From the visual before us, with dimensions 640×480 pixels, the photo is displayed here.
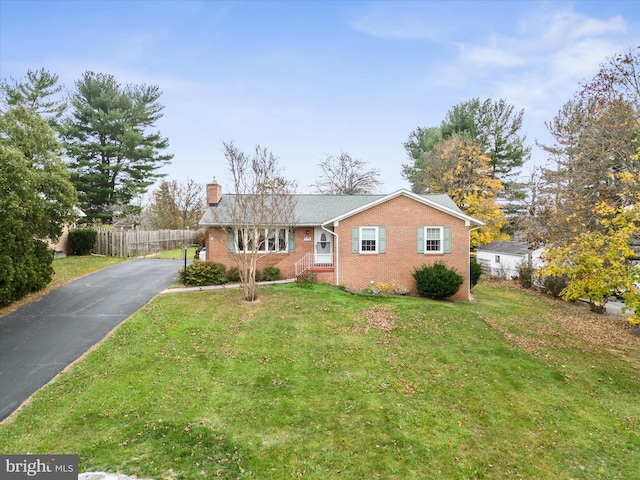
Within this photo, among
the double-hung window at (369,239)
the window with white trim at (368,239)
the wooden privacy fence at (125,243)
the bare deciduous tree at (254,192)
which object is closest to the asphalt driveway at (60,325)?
the bare deciduous tree at (254,192)

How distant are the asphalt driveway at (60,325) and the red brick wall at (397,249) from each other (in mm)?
9385

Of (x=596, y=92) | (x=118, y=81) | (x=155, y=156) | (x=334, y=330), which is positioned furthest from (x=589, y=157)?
(x=118, y=81)

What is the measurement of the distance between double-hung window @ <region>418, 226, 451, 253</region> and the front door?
16.2 ft

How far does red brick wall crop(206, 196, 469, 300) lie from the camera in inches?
672

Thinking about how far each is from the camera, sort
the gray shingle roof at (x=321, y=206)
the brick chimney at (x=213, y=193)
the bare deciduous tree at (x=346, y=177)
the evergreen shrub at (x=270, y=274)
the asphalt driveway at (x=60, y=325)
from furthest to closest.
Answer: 1. the bare deciduous tree at (x=346, y=177)
2. the brick chimney at (x=213, y=193)
3. the gray shingle roof at (x=321, y=206)
4. the evergreen shrub at (x=270, y=274)
5. the asphalt driveway at (x=60, y=325)

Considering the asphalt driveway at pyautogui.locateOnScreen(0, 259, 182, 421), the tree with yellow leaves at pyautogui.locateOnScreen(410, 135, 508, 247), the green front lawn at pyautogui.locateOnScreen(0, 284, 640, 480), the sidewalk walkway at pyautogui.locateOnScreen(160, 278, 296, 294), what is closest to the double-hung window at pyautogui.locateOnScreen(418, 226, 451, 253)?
the green front lawn at pyautogui.locateOnScreen(0, 284, 640, 480)

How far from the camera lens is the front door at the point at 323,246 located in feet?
60.8

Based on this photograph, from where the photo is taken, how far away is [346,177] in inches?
1511

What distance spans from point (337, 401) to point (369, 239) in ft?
36.0

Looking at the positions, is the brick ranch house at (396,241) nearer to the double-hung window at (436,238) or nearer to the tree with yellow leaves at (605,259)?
the double-hung window at (436,238)

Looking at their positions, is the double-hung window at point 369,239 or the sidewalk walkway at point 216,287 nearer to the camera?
the sidewalk walkway at point 216,287

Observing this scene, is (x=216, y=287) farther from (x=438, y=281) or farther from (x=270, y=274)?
(x=438, y=281)

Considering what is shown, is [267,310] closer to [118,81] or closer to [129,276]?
[129,276]

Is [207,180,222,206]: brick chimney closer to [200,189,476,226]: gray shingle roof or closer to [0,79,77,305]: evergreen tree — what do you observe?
[200,189,476,226]: gray shingle roof
